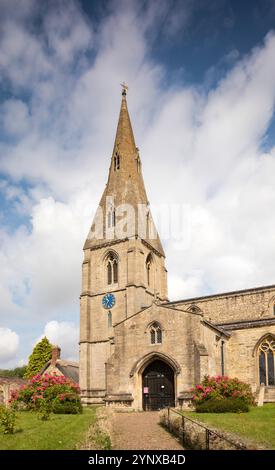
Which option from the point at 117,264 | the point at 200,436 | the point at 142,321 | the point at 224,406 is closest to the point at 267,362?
the point at 142,321

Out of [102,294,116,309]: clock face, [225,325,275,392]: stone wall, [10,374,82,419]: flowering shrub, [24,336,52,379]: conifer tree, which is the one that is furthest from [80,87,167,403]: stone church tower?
[24,336,52,379]: conifer tree

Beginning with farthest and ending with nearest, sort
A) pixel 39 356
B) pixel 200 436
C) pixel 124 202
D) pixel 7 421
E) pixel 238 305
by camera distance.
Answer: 1. pixel 39 356
2. pixel 124 202
3. pixel 238 305
4. pixel 7 421
5. pixel 200 436

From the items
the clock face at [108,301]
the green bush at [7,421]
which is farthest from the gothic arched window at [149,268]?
the green bush at [7,421]

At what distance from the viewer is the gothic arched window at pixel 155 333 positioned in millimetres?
36156

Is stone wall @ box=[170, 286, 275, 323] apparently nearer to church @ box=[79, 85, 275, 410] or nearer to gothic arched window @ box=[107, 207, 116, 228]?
church @ box=[79, 85, 275, 410]

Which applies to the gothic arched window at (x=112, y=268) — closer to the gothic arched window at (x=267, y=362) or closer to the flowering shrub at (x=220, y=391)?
the gothic arched window at (x=267, y=362)

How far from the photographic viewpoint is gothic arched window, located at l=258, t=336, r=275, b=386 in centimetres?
3631

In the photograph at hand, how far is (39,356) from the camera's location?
236ft

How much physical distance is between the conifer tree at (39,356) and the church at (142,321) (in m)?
24.6

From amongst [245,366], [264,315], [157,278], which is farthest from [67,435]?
[157,278]

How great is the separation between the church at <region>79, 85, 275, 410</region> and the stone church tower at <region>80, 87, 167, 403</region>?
11 centimetres

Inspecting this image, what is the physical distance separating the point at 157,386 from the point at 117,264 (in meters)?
18.7

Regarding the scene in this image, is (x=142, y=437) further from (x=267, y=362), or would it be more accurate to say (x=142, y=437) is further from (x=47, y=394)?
(x=267, y=362)
